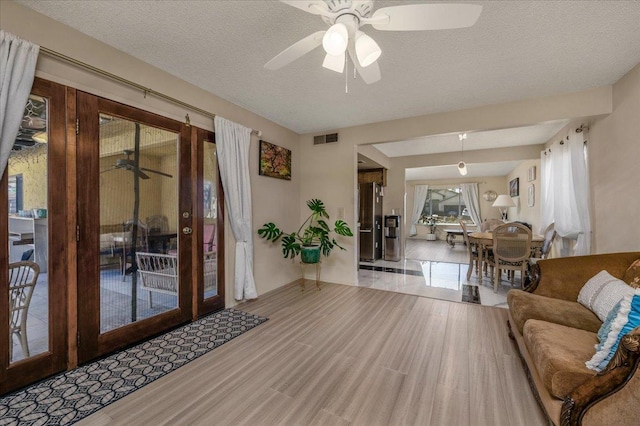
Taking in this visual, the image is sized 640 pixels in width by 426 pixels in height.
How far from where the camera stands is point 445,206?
402 inches

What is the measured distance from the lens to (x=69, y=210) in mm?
1881

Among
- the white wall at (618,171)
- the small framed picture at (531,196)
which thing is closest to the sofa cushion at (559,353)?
the white wall at (618,171)

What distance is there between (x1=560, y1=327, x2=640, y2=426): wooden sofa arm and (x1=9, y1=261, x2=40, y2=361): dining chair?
322 centimetres

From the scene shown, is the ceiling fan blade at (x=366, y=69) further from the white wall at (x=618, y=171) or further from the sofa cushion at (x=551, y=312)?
the white wall at (x=618, y=171)

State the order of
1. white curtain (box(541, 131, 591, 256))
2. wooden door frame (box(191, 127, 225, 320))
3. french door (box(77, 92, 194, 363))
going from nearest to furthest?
french door (box(77, 92, 194, 363)), wooden door frame (box(191, 127, 225, 320)), white curtain (box(541, 131, 591, 256))

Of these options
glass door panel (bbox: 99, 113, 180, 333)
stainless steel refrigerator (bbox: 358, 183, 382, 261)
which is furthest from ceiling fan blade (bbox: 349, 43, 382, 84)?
stainless steel refrigerator (bbox: 358, 183, 382, 261)

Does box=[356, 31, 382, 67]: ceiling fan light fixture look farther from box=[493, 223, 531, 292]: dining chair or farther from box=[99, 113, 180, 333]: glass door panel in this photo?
box=[493, 223, 531, 292]: dining chair

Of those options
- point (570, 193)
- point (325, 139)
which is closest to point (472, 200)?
point (570, 193)

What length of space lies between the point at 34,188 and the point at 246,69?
190cm

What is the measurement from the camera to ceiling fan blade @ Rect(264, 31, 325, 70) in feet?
4.87

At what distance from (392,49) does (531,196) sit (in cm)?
536

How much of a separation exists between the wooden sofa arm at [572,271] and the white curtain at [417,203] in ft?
26.8

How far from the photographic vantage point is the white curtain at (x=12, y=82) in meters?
1.57

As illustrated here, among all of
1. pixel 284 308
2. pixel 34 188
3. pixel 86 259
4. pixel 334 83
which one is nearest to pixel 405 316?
pixel 284 308
